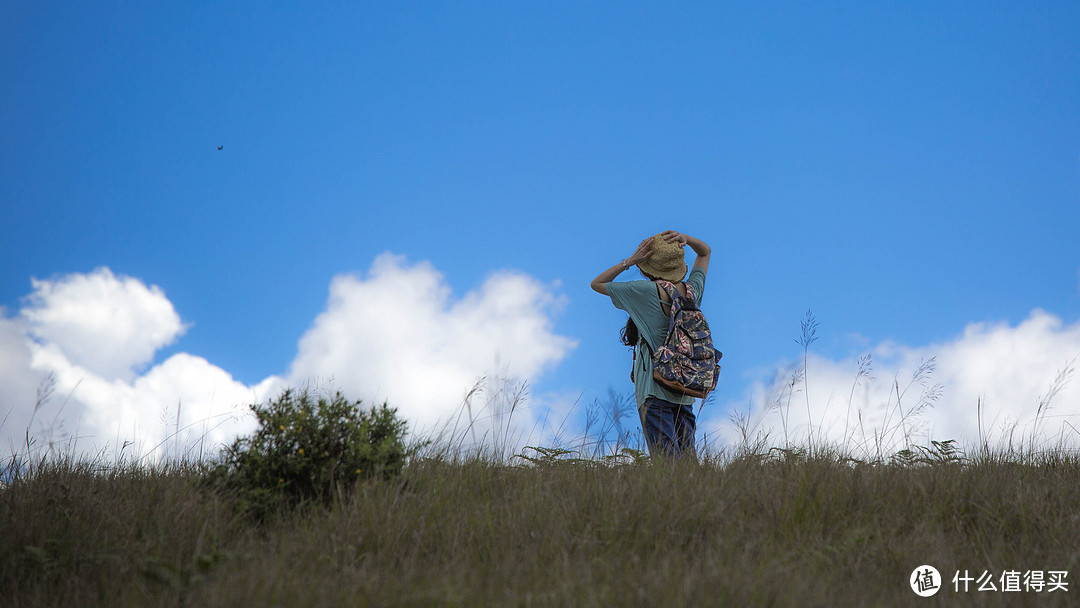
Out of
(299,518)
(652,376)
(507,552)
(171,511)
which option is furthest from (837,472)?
(171,511)

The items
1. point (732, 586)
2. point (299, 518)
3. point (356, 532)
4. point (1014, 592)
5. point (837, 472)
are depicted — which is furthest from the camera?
point (837, 472)

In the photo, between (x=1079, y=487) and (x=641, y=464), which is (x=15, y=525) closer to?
(x=641, y=464)

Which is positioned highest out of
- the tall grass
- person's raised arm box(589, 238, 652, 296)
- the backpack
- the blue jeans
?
person's raised arm box(589, 238, 652, 296)

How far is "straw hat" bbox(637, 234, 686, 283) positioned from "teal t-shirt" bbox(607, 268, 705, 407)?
1.26 ft

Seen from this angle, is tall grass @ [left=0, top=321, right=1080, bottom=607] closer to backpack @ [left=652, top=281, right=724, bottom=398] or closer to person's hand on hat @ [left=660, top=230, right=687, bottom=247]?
backpack @ [left=652, top=281, right=724, bottom=398]

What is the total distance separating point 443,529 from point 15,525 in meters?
2.50

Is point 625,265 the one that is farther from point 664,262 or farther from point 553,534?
point 553,534

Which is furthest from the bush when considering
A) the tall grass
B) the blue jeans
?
the blue jeans

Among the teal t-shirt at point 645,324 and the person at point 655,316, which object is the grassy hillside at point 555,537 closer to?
the person at point 655,316

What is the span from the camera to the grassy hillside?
137 inches

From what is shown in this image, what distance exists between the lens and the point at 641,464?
17.8ft

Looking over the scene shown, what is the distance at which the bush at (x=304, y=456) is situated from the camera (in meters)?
4.74

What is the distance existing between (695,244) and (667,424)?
5.73 feet

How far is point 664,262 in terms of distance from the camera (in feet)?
21.6
